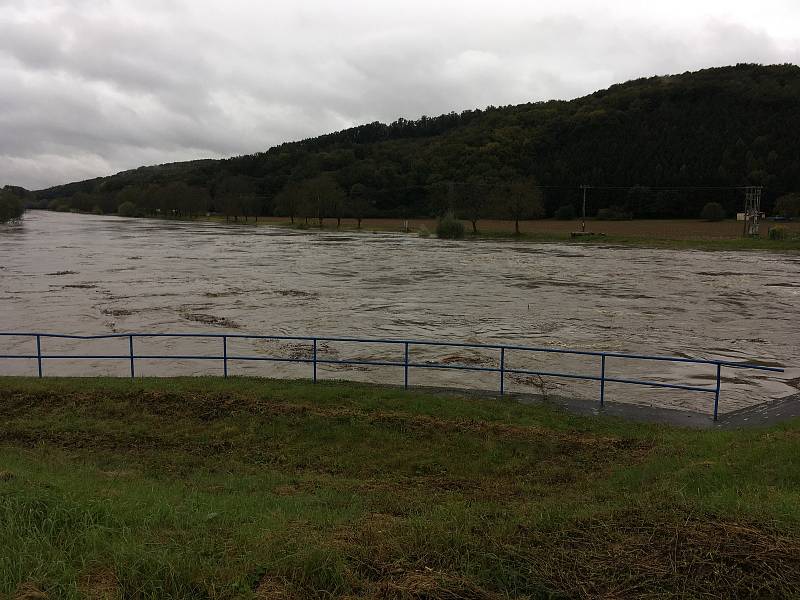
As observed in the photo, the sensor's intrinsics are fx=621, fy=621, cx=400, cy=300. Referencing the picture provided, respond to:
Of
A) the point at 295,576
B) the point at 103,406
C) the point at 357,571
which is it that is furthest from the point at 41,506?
the point at 103,406

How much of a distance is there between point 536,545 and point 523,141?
144m

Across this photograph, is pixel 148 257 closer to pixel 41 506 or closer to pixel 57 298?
pixel 57 298

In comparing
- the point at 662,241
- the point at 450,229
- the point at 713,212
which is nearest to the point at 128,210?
the point at 450,229

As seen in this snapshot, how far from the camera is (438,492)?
26.0ft

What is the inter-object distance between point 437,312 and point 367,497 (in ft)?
53.6

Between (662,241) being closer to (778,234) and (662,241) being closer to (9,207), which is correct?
(778,234)

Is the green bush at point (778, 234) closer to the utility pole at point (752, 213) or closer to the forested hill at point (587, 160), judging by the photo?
the utility pole at point (752, 213)

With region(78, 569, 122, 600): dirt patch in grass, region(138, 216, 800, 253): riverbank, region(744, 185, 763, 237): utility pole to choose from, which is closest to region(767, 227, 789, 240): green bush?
region(138, 216, 800, 253): riverbank

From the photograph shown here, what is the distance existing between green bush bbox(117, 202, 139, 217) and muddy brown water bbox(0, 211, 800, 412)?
146m

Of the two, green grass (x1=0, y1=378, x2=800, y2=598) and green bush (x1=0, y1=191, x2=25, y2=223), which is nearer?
green grass (x1=0, y1=378, x2=800, y2=598)

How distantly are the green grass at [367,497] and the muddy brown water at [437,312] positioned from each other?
3.19 meters

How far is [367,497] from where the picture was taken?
7.42m

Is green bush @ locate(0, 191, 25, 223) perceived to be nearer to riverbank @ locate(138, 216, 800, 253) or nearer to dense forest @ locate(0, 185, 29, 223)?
dense forest @ locate(0, 185, 29, 223)

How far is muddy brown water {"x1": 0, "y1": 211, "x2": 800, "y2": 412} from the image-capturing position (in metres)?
15.1
